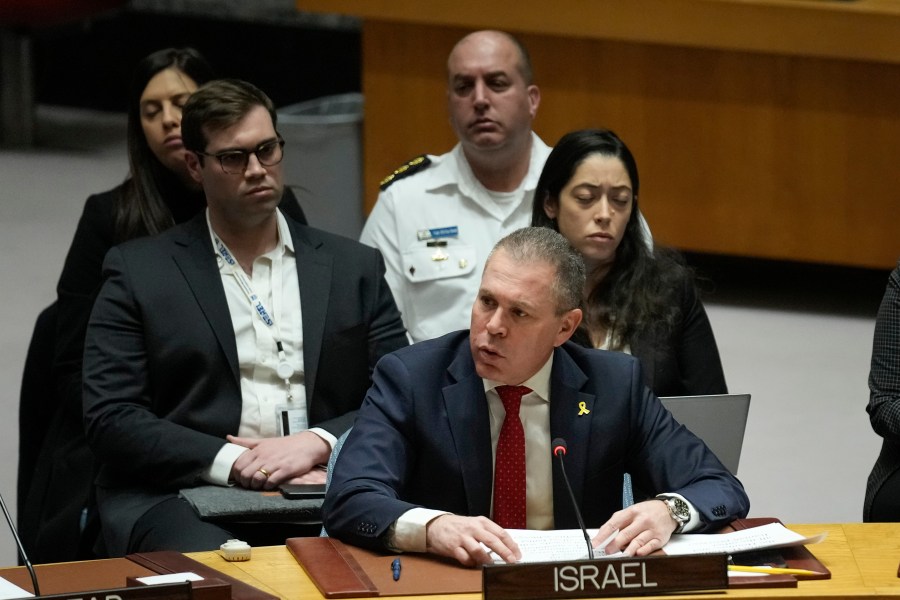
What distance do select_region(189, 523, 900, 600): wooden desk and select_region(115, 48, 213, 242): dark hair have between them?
145 centimetres

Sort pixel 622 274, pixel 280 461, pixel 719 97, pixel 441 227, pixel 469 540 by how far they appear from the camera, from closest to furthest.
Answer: pixel 469 540, pixel 280 461, pixel 622 274, pixel 441 227, pixel 719 97

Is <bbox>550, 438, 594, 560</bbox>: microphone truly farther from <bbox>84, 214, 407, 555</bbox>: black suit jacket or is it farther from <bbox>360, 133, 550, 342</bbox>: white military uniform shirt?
<bbox>360, 133, 550, 342</bbox>: white military uniform shirt

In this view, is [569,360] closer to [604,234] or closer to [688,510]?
[688,510]

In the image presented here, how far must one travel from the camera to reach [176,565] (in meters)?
2.72

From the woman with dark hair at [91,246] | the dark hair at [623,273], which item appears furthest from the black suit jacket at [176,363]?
the dark hair at [623,273]

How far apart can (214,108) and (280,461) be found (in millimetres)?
863

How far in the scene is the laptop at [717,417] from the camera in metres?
3.57

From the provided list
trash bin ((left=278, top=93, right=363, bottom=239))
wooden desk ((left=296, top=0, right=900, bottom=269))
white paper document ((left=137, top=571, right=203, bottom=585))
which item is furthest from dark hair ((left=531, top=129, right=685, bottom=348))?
trash bin ((left=278, top=93, right=363, bottom=239))

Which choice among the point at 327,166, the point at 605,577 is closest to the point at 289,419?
the point at 605,577

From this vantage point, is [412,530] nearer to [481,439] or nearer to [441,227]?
[481,439]

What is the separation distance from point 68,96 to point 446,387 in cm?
734

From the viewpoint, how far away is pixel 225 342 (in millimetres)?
3666

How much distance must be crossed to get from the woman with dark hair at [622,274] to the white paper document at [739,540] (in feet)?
3.30

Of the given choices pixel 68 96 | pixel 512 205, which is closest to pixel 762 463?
pixel 512 205
